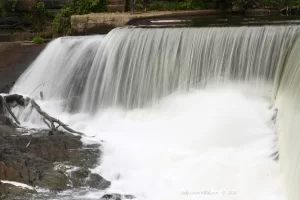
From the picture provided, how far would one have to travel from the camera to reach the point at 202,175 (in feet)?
36.4

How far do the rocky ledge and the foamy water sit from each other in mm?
361

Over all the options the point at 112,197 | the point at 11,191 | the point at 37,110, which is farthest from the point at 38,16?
the point at 112,197

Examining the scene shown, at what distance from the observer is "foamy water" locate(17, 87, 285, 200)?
1069 cm

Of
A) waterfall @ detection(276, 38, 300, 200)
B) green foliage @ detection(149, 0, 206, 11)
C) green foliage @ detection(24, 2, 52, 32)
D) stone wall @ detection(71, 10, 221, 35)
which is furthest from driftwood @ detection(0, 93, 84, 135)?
green foliage @ detection(149, 0, 206, 11)

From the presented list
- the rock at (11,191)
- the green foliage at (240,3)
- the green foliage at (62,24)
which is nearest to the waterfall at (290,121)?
the rock at (11,191)

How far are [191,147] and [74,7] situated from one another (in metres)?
11.3

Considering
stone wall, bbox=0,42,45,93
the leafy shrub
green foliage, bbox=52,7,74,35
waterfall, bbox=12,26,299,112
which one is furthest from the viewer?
green foliage, bbox=52,7,74,35

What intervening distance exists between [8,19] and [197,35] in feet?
35.5

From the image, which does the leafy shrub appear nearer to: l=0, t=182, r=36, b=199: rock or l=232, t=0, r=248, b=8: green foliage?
l=232, t=0, r=248, b=8: green foliage

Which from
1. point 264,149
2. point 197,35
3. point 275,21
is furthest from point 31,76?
point 264,149

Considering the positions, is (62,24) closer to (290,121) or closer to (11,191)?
(11,191)

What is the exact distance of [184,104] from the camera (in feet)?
47.2

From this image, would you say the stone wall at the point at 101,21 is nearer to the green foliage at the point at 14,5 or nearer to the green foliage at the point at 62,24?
the green foliage at the point at 62,24

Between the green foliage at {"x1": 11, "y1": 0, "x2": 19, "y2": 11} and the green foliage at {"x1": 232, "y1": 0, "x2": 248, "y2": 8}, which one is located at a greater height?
the green foliage at {"x1": 232, "y1": 0, "x2": 248, "y2": 8}
